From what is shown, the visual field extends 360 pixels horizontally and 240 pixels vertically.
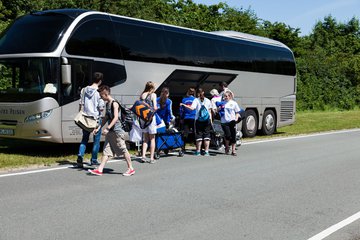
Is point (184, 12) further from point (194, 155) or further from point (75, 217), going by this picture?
point (75, 217)

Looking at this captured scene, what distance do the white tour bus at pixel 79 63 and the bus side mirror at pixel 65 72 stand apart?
0.9 inches

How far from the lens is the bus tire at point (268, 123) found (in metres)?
19.3

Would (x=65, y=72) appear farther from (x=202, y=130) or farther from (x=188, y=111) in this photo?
(x=202, y=130)

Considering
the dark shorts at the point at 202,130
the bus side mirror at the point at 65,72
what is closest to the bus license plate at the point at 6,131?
the bus side mirror at the point at 65,72

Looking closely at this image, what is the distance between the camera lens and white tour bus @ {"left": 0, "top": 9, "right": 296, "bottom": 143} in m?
11.1

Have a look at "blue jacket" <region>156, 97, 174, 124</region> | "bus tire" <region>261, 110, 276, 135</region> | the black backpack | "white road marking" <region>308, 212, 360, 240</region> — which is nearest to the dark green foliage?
"bus tire" <region>261, 110, 276, 135</region>

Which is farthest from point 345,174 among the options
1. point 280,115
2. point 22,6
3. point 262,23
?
point 262,23

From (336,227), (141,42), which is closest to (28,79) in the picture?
(141,42)

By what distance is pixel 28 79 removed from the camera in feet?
37.0

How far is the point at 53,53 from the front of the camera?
1099 centimetres

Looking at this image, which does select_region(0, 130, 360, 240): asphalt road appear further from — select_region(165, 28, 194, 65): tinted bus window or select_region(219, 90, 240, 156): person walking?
select_region(165, 28, 194, 65): tinted bus window

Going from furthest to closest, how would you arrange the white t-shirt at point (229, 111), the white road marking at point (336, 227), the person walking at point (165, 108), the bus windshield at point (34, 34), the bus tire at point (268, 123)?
1. the bus tire at point (268, 123)
2. the white t-shirt at point (229, 111)
3. the person walking at point (165, 108)
4. the bus windshield at point (34, 34)
5. the white road marking at point (336, 227)

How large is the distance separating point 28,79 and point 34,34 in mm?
1107

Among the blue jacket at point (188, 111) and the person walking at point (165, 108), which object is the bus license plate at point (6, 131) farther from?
the blue jacket at point (188, 111)
